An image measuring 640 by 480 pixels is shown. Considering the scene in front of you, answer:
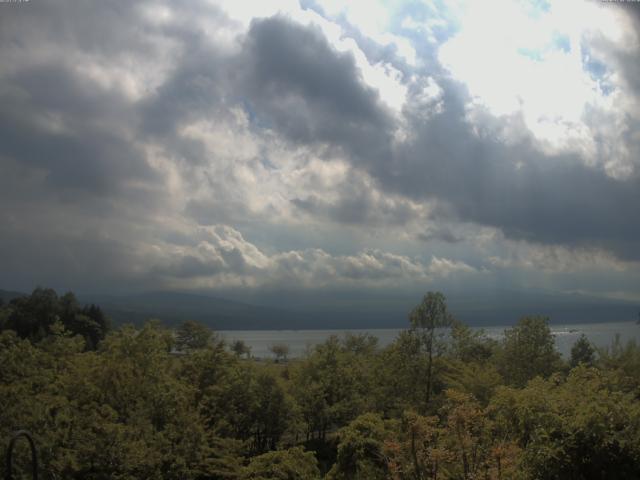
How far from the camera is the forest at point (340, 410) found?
14748mm

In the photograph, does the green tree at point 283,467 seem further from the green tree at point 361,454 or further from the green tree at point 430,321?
the green tree at point 430,321

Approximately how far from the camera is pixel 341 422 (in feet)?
123

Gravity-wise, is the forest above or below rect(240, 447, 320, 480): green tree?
above

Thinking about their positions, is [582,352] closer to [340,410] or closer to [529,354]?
[529,354]

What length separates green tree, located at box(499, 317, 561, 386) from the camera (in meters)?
34.6

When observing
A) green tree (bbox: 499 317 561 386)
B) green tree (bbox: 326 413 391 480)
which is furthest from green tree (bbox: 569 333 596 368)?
green tree (bbox: 326 413 391 480)

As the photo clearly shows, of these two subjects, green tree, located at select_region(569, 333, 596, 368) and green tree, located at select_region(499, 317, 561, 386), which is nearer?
green tree, located at select_region(499, 317, 561, 386)

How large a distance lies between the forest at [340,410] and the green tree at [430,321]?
0.09 metres

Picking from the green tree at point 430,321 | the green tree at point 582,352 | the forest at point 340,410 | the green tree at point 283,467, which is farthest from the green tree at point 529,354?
the green tree at point 582,352

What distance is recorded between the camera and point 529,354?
34969mm

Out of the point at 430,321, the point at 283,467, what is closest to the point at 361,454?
the point at 283,467

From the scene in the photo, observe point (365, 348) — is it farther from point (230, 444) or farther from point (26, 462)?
point (26, 462)

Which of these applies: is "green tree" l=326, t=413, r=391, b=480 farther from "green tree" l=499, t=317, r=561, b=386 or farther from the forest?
"green tree" l=499, t=317, r=561, b=386

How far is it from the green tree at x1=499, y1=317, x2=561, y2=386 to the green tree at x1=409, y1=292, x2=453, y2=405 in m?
4.33
